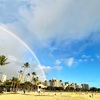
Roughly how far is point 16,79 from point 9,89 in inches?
819

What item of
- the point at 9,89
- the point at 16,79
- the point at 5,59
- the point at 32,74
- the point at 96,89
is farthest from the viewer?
the point at 96,89

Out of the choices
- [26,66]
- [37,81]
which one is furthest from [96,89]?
[26,66]

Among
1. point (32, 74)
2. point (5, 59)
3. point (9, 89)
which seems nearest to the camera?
point (5, 59)

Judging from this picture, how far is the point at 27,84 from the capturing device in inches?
4754

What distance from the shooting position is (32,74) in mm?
135500

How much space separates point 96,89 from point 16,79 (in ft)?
358

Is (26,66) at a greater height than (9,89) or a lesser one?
greater

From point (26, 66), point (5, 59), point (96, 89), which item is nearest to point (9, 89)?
point (26, 66)

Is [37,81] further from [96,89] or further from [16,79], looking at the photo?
[96,89]

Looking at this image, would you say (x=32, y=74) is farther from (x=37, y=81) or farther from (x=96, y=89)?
(x=96, y=89)

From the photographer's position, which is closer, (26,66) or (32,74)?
(26,66)

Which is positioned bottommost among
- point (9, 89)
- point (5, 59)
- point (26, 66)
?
point (9, 89)

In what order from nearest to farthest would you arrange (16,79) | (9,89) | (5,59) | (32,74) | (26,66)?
(5,59) → (16,79) → (26,66) → (9,89) → (32,74)

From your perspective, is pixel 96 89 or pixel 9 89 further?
pixel 96 89
